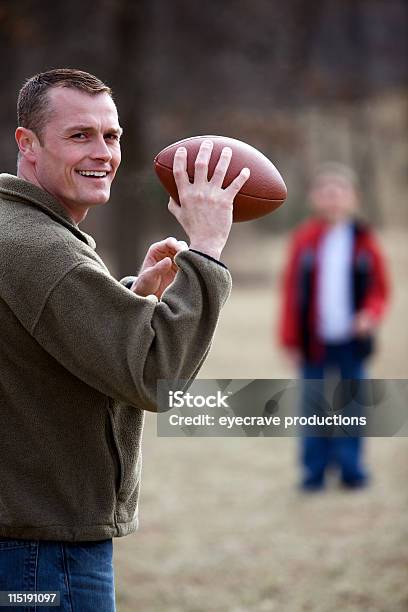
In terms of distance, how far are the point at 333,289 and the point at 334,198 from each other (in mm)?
632

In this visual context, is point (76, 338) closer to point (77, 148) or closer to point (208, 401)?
point (77, 148)

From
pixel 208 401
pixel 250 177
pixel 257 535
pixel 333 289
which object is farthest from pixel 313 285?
pixel 250 177

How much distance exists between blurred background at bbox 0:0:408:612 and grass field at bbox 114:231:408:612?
2cm

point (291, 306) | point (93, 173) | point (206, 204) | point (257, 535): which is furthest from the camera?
point (291, 306)

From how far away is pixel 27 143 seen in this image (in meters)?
2.29

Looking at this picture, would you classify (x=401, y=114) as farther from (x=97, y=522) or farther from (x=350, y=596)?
(x=97, y=522)

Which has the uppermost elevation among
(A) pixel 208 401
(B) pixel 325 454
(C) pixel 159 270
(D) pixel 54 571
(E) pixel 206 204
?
(E) pixel 206 204

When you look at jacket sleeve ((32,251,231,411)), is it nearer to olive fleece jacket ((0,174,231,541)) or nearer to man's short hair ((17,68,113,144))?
olive fleece jacket ((0,174,231,541))

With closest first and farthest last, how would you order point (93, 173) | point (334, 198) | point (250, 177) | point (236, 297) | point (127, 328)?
point (127, 328), point (93, 173), point (250, 177), point (334, 198), point (236, 297)

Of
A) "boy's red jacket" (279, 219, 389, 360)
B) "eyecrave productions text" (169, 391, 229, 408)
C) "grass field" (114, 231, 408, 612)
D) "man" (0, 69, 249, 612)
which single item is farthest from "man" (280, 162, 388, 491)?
"man" (0, 69, 249, 612)

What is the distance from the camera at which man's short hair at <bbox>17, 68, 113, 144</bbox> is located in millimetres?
2252

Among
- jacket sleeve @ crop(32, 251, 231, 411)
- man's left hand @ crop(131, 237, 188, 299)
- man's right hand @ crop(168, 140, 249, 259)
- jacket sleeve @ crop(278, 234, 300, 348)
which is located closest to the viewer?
jacket sleeve @ crop(32, 251, 231, 411)

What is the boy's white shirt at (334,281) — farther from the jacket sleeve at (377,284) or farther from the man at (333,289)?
the jacket sleeve at (377,284)

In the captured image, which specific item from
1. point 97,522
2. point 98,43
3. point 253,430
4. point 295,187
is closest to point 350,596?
point 253,430
